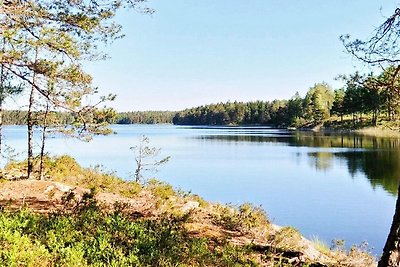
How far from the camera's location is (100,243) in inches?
232

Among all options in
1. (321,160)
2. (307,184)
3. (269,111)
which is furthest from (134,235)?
(269,111)

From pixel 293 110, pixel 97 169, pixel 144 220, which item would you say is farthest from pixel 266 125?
pixel 144 220

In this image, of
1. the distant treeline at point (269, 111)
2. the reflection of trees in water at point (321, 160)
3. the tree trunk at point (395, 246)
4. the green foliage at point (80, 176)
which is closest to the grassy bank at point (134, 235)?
the green foliage at point (80, 176)

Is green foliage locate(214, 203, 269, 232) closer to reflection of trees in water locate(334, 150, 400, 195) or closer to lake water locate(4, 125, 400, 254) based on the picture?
lake water locate(4, 125, 400, 254)

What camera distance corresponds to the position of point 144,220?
25.2 ft

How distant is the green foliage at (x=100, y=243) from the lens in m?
5.32

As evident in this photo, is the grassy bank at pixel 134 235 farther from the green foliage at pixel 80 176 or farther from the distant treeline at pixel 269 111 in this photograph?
the distant treeline at pixel 269 111

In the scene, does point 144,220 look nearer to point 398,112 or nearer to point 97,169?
point 398,112

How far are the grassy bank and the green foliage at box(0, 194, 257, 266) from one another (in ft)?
0.04

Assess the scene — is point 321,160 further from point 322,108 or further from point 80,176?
point 322,108

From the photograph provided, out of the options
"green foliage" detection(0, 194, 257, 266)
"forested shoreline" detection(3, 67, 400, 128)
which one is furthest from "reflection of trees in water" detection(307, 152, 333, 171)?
"green foliage" detection(0, 194, 257, 266)

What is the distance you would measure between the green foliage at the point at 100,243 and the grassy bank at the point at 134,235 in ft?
0.04

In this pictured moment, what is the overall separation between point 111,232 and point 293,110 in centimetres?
10263

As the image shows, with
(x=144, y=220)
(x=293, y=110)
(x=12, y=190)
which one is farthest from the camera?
(x=293, y=110)
